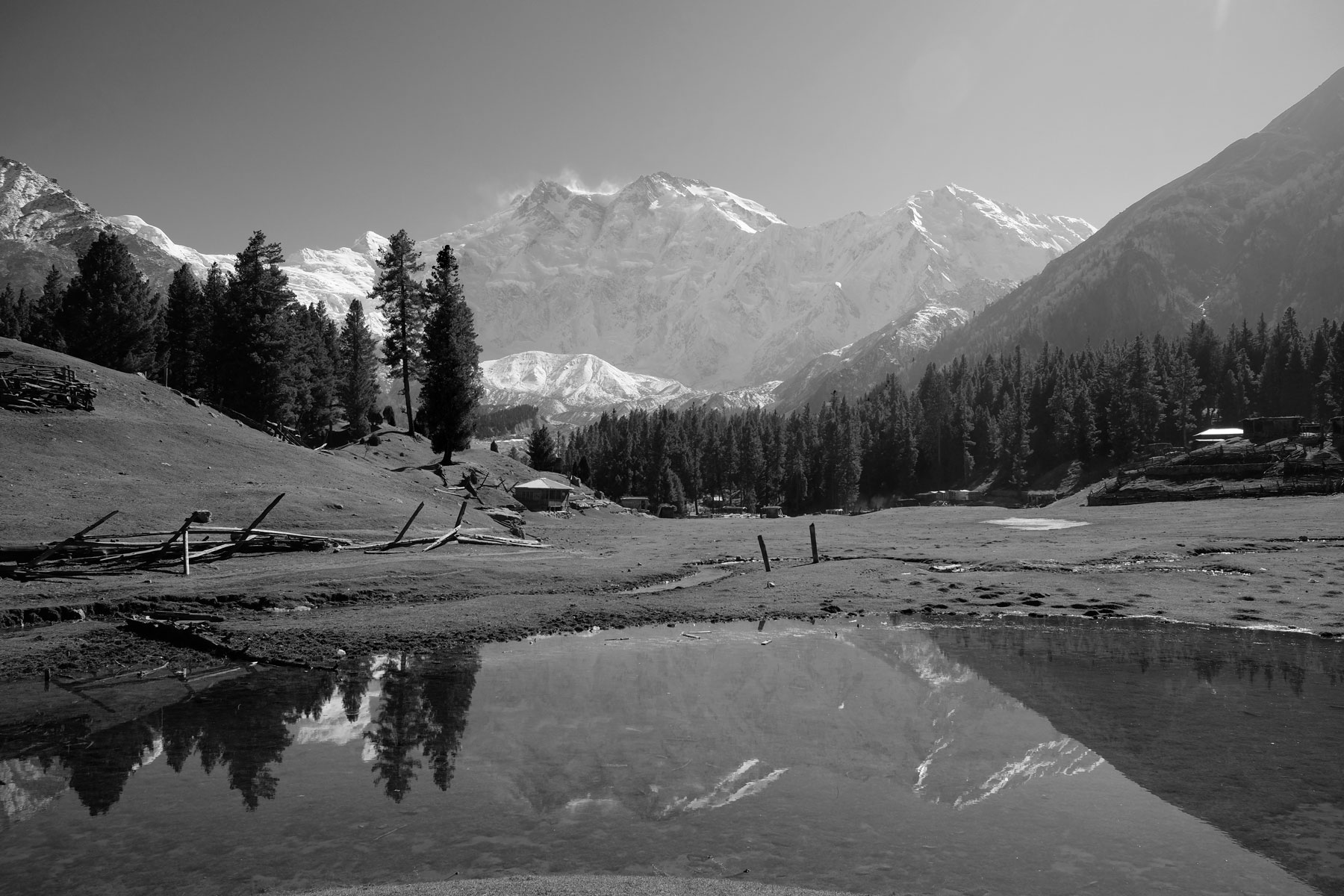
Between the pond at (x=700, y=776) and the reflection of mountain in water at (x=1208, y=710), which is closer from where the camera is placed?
the pond at (x=700, y=776)

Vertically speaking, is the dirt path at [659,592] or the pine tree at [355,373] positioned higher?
the pine tree at [355,373]

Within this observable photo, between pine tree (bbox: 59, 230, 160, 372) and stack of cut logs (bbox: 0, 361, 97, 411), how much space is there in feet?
91.2

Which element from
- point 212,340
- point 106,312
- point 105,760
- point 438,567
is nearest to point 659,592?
point 438,567

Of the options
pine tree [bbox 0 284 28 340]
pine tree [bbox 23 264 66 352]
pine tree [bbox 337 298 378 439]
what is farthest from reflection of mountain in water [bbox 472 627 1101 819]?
pine tree [bbox 0 284 28 340]

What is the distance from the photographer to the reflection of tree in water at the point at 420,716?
11586 mm

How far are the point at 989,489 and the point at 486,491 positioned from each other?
11077 centimetres

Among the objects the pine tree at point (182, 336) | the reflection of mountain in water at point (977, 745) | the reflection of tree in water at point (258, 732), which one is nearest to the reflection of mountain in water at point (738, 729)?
the reflection of mountain in water at point (977, 745)

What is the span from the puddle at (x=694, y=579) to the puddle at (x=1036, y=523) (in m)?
28.7

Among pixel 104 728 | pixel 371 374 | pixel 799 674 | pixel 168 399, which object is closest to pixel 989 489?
pixel 371 374

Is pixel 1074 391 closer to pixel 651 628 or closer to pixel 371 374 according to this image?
pixel 371 374

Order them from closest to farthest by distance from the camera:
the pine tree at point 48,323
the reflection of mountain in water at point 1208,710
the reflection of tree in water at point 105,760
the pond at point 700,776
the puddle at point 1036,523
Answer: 1. the pond at point 700,776
2. the reflection of mountain in water at point 1208,710
3. the reflection of tree in water at point 105,760
4. the puddle at point 1036,523
5. the pine tree at point 48,323

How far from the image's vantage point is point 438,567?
3123 centimetres

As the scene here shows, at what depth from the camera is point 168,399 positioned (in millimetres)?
53781

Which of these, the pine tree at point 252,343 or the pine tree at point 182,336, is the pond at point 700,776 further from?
the pine tree at point 182,336
